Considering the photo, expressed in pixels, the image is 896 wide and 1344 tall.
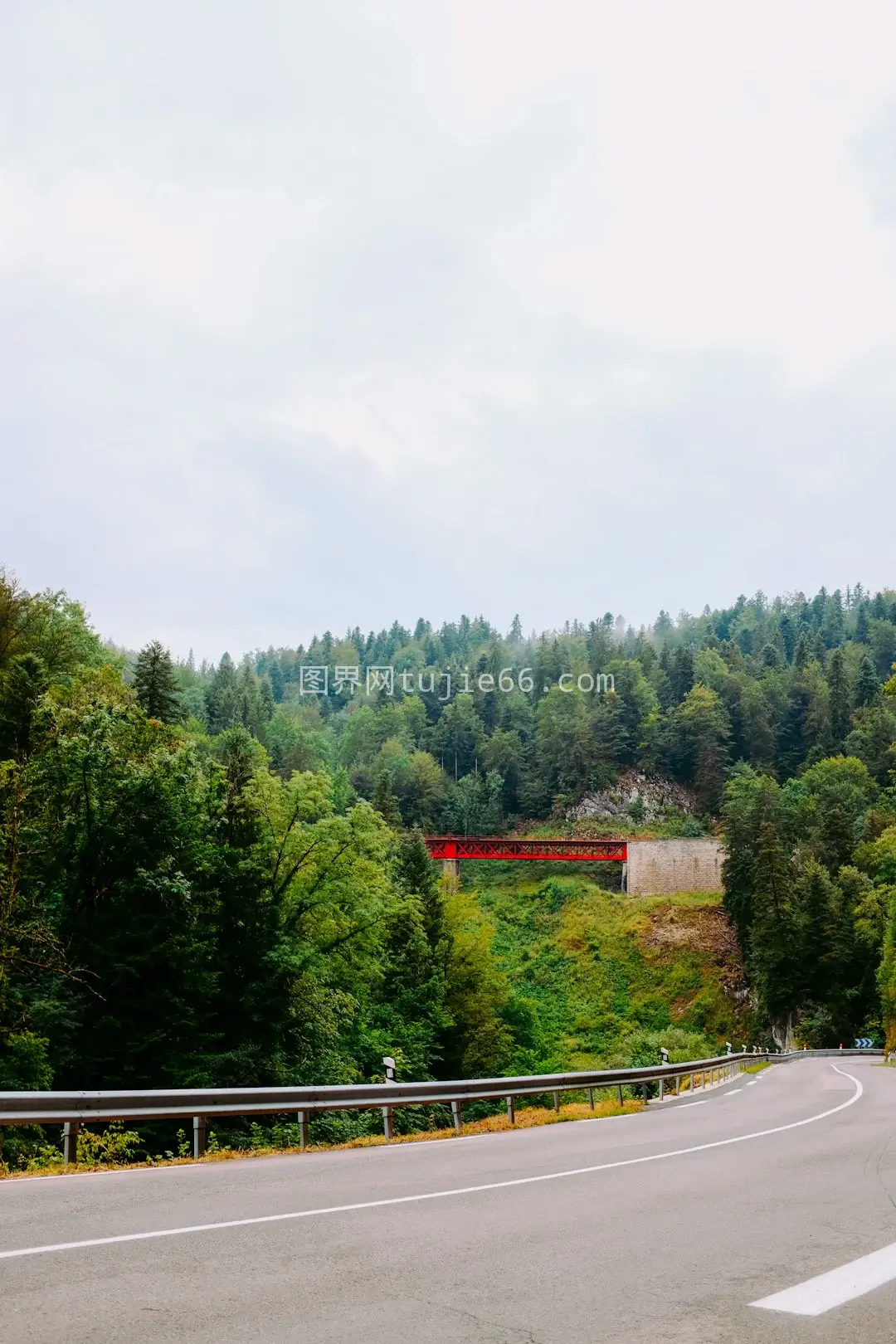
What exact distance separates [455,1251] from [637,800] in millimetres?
134344

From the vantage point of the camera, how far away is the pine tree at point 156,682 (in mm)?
51031

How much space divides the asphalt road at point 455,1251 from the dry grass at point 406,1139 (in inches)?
44.9

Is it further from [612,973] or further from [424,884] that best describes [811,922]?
[424,884]

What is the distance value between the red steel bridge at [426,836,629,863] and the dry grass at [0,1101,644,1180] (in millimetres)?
79291

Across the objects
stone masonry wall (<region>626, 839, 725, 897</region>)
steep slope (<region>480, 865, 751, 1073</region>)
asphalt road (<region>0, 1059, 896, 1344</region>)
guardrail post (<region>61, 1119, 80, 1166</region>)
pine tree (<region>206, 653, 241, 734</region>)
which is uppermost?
pine tree (<region>206, 653, 241, 734</region>)

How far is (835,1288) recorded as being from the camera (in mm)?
5914

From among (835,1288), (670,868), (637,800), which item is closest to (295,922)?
(835,1288)

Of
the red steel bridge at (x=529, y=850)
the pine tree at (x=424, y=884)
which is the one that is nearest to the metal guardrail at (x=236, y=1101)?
the pine tree at (x=424, y=884)

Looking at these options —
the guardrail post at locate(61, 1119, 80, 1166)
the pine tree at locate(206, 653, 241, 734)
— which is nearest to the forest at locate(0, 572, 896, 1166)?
the guardrail post at locate(61, 1119, 80, 1166)

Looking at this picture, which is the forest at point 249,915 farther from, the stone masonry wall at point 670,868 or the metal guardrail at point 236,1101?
the metal guardrail at point 236,1101

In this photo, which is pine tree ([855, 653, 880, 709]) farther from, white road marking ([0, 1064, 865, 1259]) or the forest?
white road marking ([0, 1064, 865, 1259])

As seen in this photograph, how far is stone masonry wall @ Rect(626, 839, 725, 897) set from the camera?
9875 cm

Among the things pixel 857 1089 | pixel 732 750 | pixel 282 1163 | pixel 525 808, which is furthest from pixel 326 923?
pixel 732 750

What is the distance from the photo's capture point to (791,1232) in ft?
25.3
